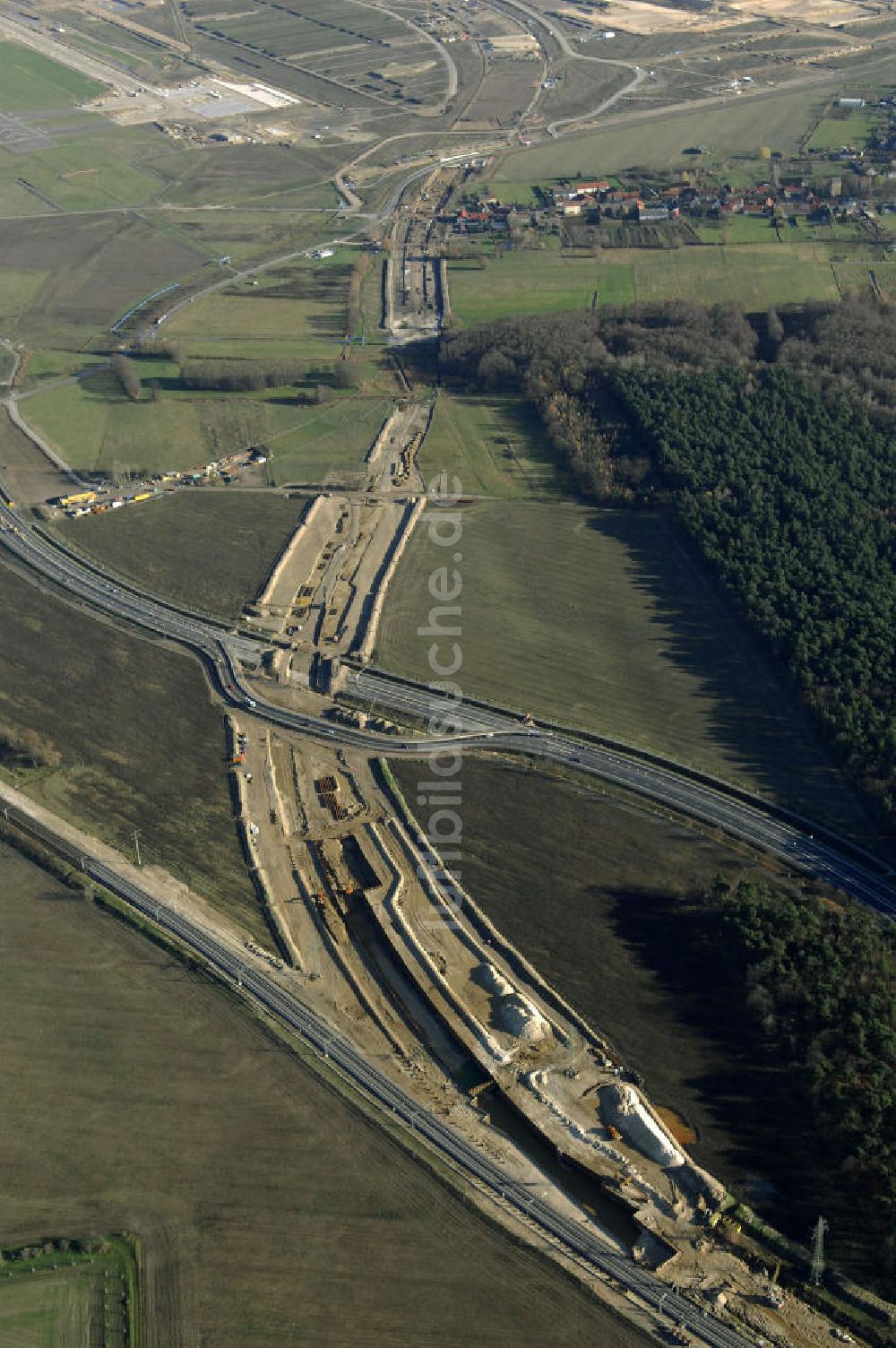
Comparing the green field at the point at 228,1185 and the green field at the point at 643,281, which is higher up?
the green field at the point at 643,281

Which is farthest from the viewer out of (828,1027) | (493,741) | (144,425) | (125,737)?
(144,425)

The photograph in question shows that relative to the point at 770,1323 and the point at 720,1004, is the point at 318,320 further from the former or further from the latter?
the point at 770,1323

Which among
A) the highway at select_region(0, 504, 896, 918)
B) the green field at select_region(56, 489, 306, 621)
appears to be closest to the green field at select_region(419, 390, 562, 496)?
the green field at select_region(56, 489, 306, 621)

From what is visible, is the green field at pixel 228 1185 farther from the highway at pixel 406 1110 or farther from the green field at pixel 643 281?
the green field at pixel 643 281

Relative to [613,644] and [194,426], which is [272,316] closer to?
[194,426]

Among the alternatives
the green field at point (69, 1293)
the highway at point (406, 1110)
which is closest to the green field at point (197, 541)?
the highway at point (406, 1110)

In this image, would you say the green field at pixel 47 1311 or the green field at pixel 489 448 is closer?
the green field at pixel 47 1311

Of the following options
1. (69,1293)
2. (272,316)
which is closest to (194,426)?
(272,316)
